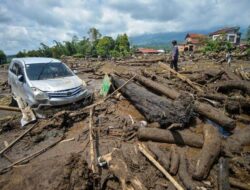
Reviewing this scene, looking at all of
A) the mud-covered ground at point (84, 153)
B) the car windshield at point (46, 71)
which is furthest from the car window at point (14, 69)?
the mud-covered ground at point (84, 153)

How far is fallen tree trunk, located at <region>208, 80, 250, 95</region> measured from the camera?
886 centimetres

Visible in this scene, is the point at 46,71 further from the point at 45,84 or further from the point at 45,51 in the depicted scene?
the point at 45,51

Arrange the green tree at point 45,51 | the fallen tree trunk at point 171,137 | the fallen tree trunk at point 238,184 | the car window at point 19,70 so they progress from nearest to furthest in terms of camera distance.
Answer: the fallen tree trunk at point 238,184, the fallen tree trunk at point 171,137, the car window at point 19,70, the green tree at point 45,51

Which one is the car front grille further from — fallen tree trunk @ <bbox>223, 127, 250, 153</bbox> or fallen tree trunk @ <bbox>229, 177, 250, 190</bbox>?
fallen tree trunk @ <bbox>229, 177, 250, 190</bbox>

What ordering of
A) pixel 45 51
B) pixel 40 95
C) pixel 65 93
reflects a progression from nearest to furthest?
pixel 40 95 < pixel 65 93 < pixel 45 51

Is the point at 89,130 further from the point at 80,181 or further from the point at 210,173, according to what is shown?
the point at 210,173

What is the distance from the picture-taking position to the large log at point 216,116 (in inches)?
253

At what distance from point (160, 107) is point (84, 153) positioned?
242 centimetres

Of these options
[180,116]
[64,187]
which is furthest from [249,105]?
[64,187]

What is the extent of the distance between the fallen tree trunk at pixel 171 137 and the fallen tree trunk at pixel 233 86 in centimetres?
433

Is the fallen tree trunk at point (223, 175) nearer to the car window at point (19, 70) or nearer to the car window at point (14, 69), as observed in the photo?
the car window at point (19, 70)

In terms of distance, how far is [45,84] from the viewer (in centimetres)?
771

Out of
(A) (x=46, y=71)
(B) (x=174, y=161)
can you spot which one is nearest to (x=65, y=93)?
(A) (x=46, y=71)

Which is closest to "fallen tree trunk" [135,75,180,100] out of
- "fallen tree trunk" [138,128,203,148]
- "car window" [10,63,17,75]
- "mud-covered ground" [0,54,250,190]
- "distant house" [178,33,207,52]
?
"mud-covered ground" [0,54,250,190]
